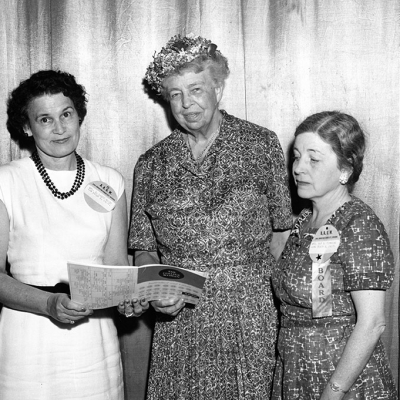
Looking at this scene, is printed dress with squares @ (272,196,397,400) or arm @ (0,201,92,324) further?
arm @ (0,201,92,324)

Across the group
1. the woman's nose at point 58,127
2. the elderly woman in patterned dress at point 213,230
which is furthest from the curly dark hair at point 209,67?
the woman's nose at point 58,127

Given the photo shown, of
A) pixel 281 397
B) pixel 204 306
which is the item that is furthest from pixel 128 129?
pixel 281 397

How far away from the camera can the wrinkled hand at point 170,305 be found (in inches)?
79.0

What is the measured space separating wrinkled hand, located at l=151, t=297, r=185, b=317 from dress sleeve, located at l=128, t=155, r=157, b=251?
1.15 ft

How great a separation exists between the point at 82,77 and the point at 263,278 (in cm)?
120

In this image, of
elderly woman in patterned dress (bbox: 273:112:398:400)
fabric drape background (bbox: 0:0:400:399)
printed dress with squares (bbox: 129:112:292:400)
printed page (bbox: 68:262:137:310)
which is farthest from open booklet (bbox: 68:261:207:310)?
fabric drape background (bbox: 0:0:400:399)

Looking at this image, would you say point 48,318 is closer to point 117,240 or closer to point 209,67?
point 117,240

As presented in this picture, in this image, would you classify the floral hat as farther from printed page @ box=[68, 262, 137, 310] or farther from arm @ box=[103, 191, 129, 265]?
printed page @ box=[68, 262, 137, 310]

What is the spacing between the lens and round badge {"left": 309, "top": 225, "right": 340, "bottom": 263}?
1.83 meters

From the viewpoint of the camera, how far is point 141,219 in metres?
2.34

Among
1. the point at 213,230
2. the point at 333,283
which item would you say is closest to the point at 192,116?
the point at 213,230

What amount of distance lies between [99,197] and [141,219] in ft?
0.72

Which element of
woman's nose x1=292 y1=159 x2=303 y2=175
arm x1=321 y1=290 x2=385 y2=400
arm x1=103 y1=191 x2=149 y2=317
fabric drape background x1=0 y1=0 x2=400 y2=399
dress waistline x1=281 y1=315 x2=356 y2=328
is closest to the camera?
arm x1=321 y1=290 x2=385 y2=400

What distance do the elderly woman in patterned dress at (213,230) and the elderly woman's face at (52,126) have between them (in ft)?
1.19
